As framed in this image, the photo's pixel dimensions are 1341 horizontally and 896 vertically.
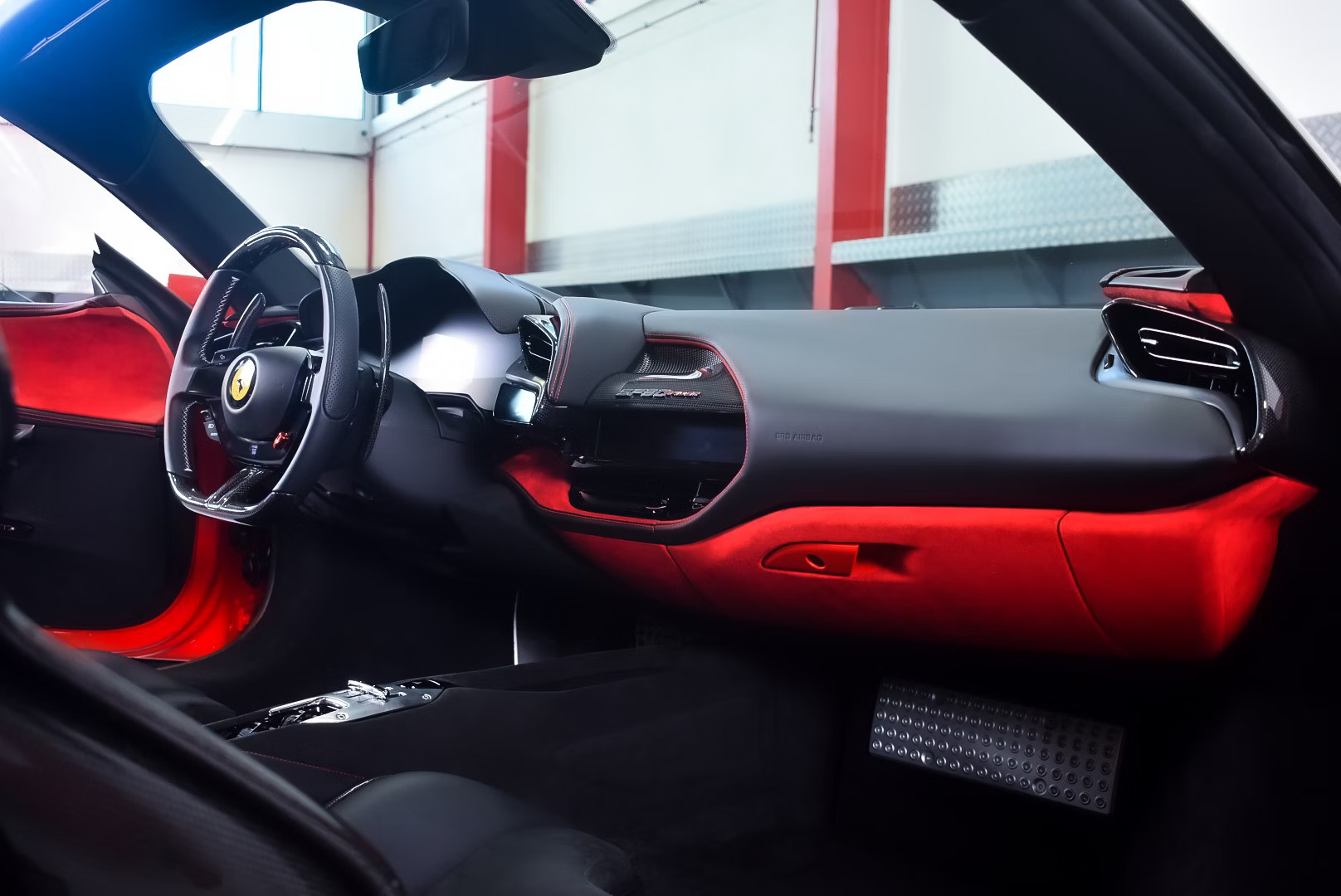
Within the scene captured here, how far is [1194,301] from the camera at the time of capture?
106cm

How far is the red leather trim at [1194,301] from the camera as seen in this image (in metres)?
1.05

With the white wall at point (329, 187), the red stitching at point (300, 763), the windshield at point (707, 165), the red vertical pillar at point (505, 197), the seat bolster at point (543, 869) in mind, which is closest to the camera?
the seat bolster at point (543, 869)

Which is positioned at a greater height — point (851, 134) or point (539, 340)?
point (851, 134)

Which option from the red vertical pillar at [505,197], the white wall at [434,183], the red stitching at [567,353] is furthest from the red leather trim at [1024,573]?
the white wall at [434,183]

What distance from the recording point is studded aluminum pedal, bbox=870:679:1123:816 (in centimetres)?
141

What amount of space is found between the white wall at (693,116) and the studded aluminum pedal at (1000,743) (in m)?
4.01

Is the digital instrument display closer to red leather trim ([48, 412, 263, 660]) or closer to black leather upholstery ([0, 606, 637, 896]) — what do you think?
red leather trim ([48, 412, 263, 660])

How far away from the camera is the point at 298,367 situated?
1680 millimetres

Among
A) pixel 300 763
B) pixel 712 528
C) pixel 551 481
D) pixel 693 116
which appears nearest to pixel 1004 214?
pixel 693 116

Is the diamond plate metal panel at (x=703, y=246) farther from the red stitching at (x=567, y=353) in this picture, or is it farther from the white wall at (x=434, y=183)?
the red stitching at (x=567, y=353)

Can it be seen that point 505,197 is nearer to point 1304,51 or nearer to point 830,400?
point 1304,51

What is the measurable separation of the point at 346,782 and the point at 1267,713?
108cm

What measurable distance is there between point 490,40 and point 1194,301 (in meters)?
0.84

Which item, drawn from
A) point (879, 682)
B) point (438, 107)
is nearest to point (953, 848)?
point (879, 682)
